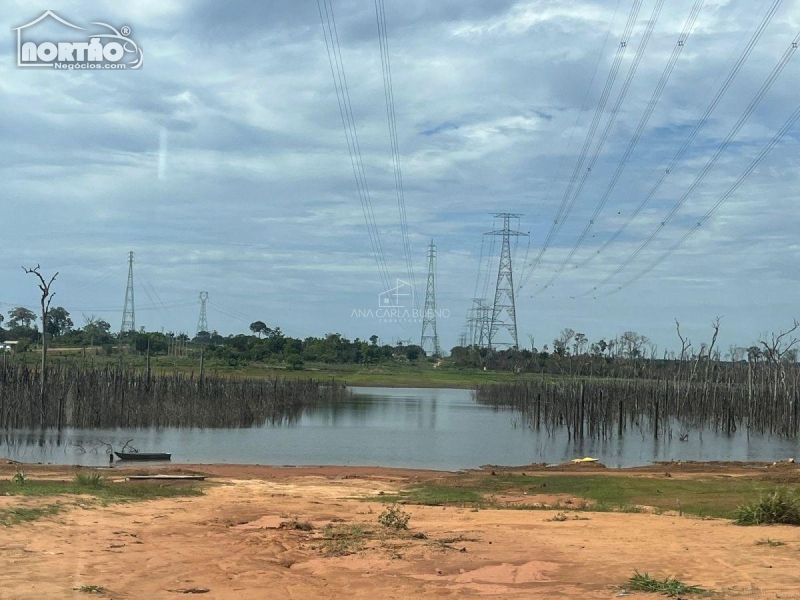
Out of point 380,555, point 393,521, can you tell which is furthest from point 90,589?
point 393,521

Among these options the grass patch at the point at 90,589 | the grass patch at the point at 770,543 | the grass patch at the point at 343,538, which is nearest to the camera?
the grass patch at the point at 90,589

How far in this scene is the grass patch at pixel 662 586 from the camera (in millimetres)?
7723

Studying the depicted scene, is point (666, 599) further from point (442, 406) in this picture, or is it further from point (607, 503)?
point (442, 406)

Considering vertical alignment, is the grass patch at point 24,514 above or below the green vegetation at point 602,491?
above

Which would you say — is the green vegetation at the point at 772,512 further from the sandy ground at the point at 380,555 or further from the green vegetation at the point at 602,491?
the green vegetation at the point at 602,491

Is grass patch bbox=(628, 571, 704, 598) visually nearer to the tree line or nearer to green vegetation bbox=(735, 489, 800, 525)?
green vegetation bbox=(735, 489, 800, 525)

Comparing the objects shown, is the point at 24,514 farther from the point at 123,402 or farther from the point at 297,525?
the point at 123,402

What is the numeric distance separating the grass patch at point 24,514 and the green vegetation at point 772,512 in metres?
9.61

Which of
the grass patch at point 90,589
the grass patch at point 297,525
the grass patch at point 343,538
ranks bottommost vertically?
the grass patch at point 297,525

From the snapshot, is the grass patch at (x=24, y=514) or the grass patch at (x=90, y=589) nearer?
the grass patch at (x=90, y=589)

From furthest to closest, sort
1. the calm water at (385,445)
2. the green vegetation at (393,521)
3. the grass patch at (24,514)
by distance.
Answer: the calm water at (385,445), the green vegetation at (393,521), the grass patch at (24,514)

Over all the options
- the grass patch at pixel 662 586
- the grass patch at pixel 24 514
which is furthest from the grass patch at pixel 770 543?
the grass patch at pixel 24 514

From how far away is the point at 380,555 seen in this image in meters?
9.70

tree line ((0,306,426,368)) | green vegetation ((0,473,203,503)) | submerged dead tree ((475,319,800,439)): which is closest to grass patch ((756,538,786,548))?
green vegetation ((0,473,203,503))
